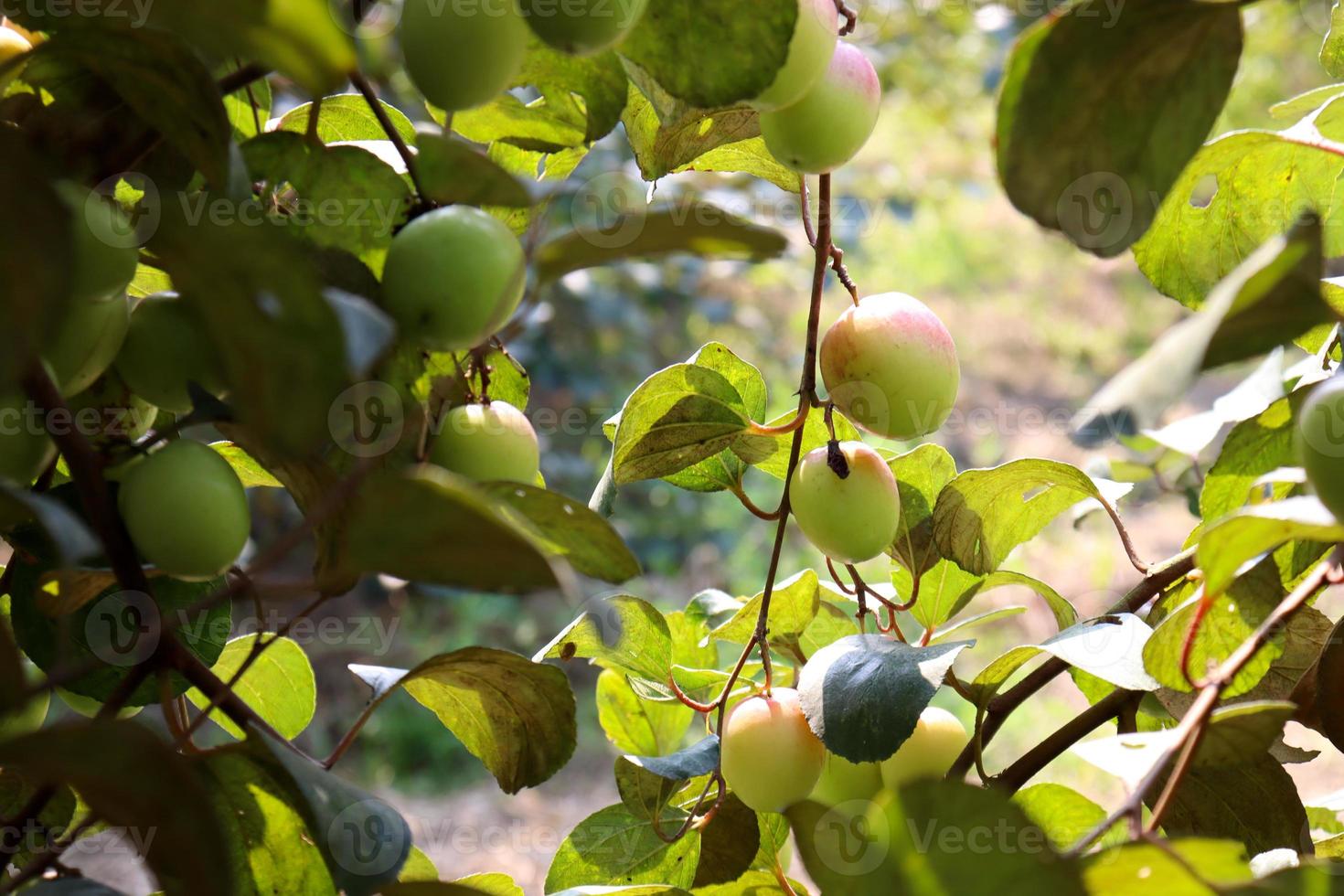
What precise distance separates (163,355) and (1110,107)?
0.21 meters

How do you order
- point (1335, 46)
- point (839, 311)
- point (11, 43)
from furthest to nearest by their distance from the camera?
point (839, 311) → point (1335, 46) → point (11, 43)

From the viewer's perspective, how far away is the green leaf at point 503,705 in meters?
0.29

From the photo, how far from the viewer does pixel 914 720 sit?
291 millimetres

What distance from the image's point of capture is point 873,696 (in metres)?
0.30

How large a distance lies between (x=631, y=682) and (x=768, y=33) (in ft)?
0.77

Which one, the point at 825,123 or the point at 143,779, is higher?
the point at 825,123

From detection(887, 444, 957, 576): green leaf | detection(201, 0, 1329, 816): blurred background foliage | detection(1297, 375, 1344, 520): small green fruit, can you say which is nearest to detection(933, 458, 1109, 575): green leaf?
detection(887, 444, 957, 576): green leaf

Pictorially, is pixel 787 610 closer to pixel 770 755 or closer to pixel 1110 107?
pixel 770 755

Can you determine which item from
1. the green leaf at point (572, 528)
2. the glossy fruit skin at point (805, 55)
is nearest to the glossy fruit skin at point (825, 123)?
the glossy fruit skin at point (805, 55)

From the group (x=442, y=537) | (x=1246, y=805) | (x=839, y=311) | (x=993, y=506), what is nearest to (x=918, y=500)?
(x=993, y=506)

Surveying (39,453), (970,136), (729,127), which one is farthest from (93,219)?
(970,136)

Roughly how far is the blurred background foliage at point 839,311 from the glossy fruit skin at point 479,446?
0.87 metres

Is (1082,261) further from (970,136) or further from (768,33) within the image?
(768,33)

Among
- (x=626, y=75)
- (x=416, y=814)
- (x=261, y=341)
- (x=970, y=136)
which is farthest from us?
(x=970, y=136)
